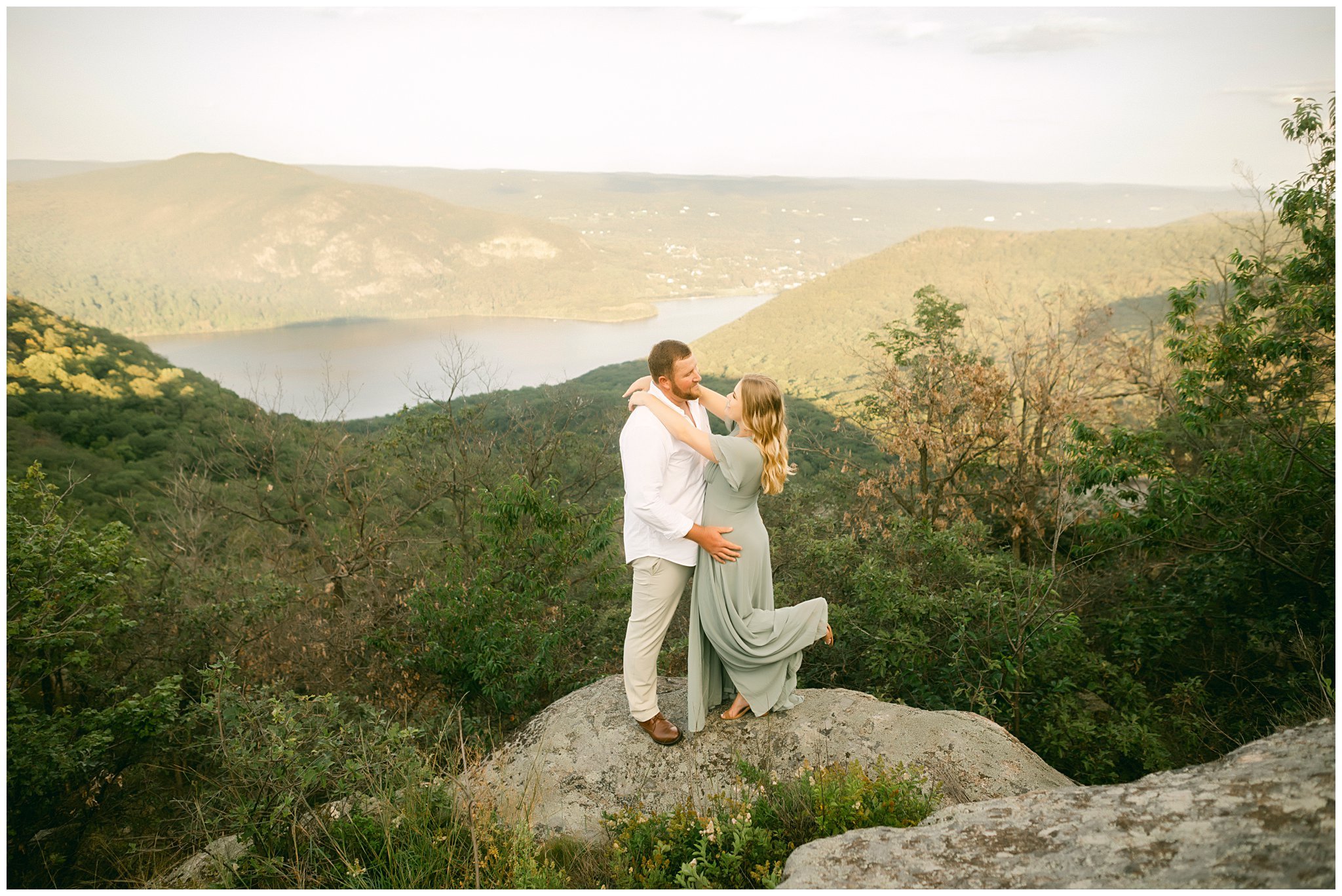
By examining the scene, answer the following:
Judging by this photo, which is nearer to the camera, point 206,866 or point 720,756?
point 206,866

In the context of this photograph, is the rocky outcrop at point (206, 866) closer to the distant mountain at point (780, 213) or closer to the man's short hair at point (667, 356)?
the man's short hair at point (667, 356)

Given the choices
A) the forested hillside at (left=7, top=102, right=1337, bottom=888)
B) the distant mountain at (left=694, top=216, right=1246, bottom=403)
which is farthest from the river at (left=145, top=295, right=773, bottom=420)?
the forested hillside at (left=7, top=102, right=1337, bottom=888)

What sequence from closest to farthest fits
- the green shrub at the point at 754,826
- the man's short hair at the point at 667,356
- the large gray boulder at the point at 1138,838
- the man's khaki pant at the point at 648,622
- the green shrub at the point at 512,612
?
1. the large gray boulder at the point at 1138,838
2. the green shrub at the point at 754,826
3. the man's short hair at the point at 667,356
4. the man's khaki pant at the point at 648,622
5. the green shrub at the point at 512,612

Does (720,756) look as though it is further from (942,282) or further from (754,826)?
(942,282)

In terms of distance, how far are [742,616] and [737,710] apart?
67 centimetres

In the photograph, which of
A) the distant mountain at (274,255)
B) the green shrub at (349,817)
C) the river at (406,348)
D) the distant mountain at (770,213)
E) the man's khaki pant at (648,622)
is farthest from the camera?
the distant mountain at (770,213)

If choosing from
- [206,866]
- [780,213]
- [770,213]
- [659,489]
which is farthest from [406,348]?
[659,489]

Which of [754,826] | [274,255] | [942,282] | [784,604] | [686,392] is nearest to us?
[754,826]

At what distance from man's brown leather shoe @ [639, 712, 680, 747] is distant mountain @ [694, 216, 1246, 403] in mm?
22672

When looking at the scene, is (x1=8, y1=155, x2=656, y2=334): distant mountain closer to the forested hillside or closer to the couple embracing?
the forested hillside

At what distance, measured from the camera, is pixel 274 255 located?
243 feet

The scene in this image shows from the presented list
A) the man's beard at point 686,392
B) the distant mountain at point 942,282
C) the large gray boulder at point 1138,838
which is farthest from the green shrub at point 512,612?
the distant mountain at point 942,282

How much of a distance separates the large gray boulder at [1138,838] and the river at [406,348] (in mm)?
29645

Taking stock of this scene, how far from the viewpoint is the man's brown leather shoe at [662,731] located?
4.02m
